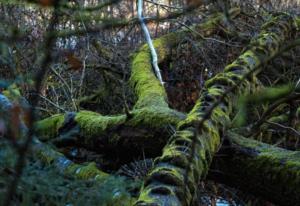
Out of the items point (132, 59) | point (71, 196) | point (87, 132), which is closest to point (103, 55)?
point (132, 59)

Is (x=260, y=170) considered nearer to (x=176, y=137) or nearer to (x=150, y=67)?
(x=176, y=137)

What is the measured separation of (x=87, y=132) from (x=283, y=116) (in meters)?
2.00

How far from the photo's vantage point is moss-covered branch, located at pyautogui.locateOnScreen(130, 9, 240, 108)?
448 cm

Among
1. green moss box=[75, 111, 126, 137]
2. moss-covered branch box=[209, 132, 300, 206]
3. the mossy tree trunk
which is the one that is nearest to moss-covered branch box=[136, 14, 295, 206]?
the mossy tree trunk

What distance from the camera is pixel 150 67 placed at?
5.36 m

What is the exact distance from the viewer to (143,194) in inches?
105

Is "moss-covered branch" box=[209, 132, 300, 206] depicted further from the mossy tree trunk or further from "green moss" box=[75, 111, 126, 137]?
"green moss" box=[75, 111, 126, 137]

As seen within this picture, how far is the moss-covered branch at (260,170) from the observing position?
3125 millimetres

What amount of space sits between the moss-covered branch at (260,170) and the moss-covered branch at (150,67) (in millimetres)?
950

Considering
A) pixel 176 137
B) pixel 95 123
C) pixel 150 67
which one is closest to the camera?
pixel 176 137

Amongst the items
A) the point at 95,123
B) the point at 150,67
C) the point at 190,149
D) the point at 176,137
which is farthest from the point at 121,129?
the point at 150,67

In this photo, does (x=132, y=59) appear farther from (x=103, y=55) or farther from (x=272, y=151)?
(x=272, y=151)

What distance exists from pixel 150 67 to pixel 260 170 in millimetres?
2383

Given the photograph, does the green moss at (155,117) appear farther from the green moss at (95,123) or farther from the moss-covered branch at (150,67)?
the moss-covered branch at (150,67)
